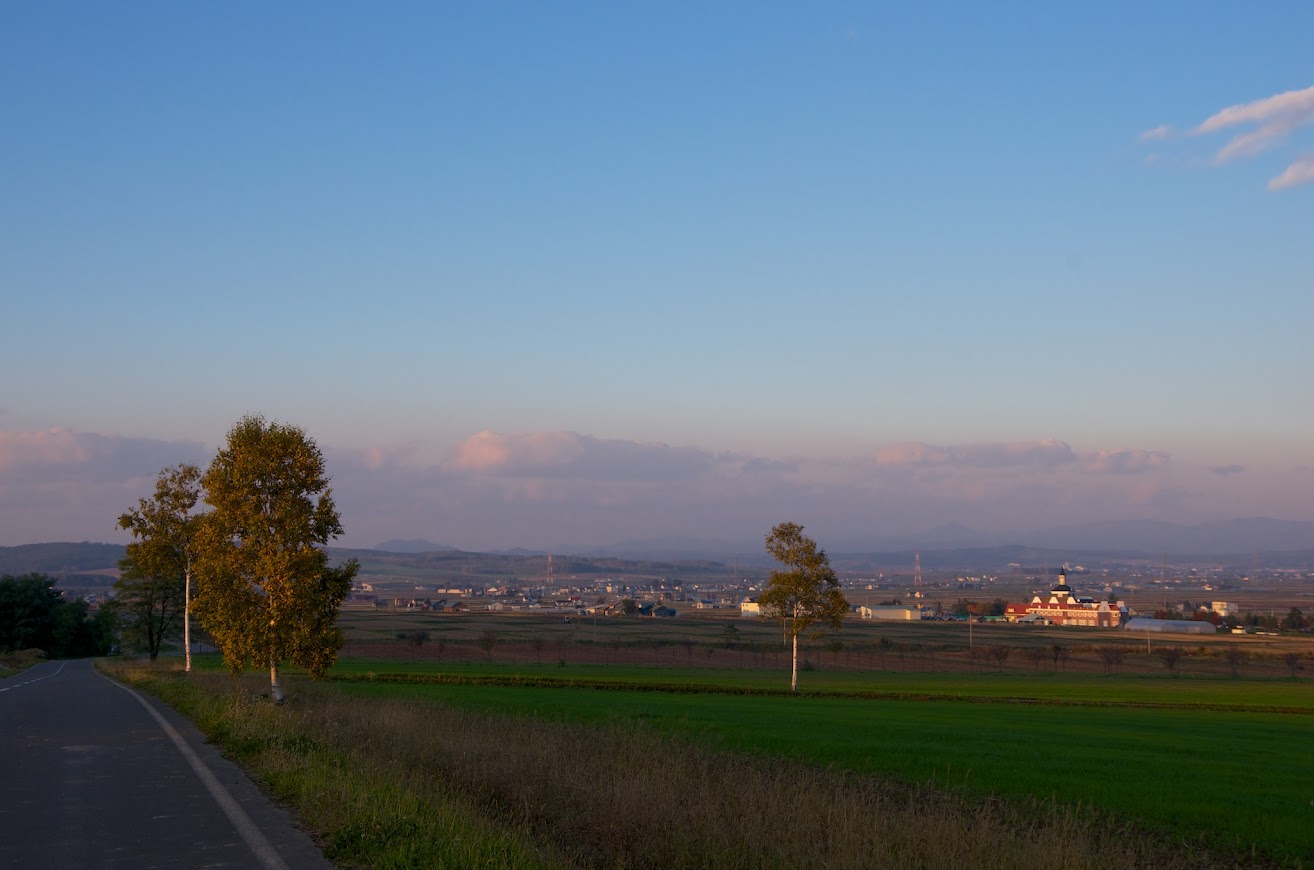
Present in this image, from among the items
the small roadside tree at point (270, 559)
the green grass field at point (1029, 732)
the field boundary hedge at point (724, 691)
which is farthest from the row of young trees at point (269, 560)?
the field boundary hedge at point (724, 691)

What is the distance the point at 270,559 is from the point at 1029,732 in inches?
928

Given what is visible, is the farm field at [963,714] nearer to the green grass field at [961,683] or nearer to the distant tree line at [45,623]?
the green grass field at [961,683]

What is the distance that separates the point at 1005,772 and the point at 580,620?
521ft

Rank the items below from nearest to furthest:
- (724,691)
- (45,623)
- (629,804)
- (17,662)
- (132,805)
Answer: (629,804) → (132,805) → (724,691) → (17,662) → (45,623)

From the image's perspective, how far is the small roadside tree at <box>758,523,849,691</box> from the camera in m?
57.2

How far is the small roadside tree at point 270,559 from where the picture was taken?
99.1 ft

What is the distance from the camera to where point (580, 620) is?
177250mm

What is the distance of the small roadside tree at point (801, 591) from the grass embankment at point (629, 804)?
35633 mm

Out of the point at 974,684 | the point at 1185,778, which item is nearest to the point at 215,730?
the point at 1185,778

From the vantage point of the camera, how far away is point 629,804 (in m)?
11.8

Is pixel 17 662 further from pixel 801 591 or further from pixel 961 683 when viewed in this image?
pixel 961 683

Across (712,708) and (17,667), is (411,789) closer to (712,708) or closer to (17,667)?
(712,708)

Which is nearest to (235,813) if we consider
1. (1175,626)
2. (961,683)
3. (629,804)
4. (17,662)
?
(629,804)

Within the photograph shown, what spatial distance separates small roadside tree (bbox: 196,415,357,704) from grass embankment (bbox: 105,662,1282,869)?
8216mm
